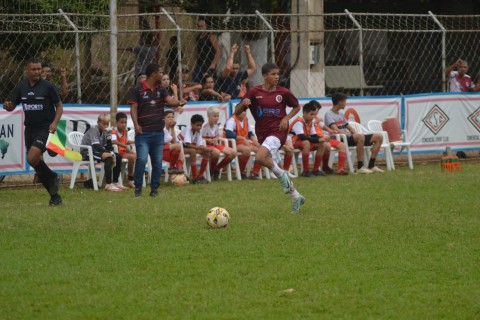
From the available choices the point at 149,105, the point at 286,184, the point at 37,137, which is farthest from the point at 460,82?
the point at 37,137

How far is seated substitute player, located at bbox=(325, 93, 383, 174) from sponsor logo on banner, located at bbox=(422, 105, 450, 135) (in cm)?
220

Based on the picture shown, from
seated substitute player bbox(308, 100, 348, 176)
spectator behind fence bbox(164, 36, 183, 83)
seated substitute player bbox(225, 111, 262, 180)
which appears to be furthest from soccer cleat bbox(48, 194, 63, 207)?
seated substitute player bbox(308, 100, 348, 176)

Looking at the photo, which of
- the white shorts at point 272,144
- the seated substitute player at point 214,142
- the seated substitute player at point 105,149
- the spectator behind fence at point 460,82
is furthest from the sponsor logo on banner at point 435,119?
the white shorts at point 272,144

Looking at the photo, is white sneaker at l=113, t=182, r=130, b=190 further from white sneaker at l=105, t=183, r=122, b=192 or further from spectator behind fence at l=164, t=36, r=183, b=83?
spectator behind fence at l=164, t=36, r=183, b=83

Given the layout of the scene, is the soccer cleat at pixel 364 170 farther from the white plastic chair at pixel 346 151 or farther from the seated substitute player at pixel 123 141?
the seated substitute player at pixel 123 141

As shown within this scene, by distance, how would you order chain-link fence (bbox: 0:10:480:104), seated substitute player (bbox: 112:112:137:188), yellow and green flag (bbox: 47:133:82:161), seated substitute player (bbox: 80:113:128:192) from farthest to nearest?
chain-link fence (bbox: 0:10:480:104), seated substitute player (bbox: 112:112:137:188), yellow and green flag (bbox: 47:133:82:161), seated substitute player (bbox: 80:113:128:192)

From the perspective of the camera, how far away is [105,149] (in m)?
17.2

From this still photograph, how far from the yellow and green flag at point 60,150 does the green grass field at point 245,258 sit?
2504 mm

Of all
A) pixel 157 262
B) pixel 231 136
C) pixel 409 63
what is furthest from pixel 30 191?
pixel 409 63

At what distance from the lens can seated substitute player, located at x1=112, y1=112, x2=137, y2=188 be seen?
17406 millimetres

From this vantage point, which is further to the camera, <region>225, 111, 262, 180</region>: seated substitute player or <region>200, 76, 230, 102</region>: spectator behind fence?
<region>200, 76, 230, 102</region>: spectator behind fence

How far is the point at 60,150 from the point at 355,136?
20.0 feet

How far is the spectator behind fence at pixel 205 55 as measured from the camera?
67.6 feet

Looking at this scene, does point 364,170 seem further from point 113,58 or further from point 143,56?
point 113,58
